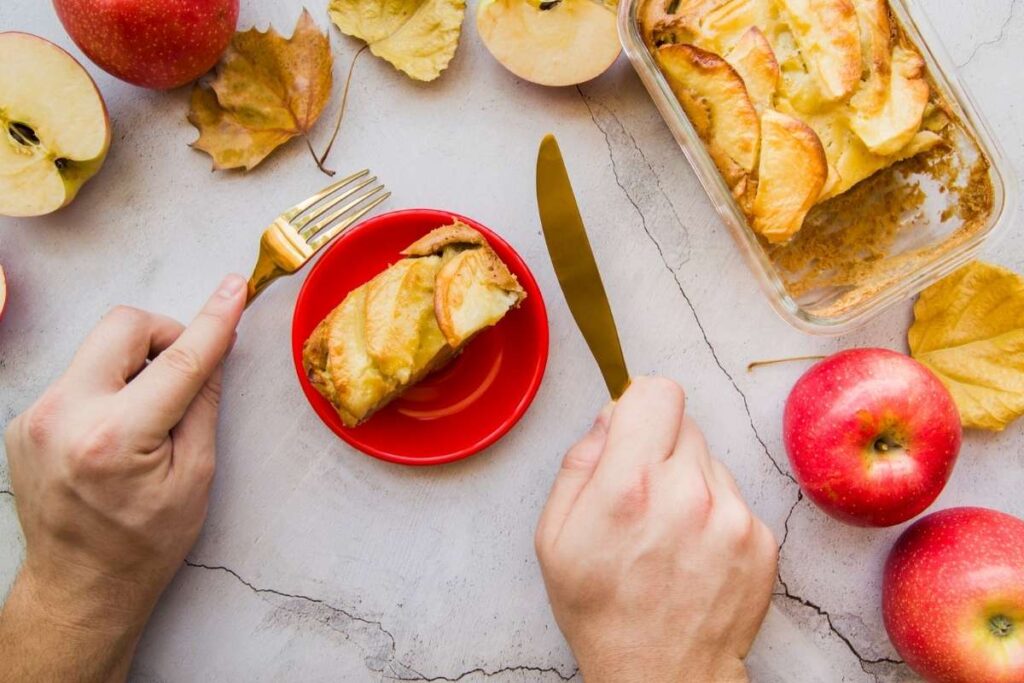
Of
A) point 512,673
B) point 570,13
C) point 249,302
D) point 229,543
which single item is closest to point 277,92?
point 249,302

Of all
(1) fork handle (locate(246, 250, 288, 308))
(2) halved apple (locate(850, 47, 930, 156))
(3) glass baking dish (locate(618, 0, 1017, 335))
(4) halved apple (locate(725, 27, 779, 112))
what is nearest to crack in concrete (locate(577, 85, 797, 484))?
(3) glass baking dish (locate(618, 0, 1017, 335))

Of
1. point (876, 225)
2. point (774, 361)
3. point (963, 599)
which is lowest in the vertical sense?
point (963, 599)

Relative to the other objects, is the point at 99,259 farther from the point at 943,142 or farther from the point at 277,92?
the point at 943,142

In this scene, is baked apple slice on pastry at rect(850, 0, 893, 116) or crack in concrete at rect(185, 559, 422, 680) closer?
baked apple slice on pastry at rect(850, 0, 893, 116)

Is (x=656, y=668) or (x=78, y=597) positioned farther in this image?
(x=78, y=597)

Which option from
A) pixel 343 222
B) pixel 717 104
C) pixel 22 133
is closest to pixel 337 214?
pixel 343 222

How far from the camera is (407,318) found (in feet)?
4.23

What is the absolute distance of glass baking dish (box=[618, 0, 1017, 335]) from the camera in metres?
1.32

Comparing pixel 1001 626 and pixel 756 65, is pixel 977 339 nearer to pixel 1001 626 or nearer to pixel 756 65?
pixel 1001 626

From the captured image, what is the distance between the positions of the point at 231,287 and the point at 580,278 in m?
0.55

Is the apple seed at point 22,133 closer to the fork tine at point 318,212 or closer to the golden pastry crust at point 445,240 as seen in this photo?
the fork tine at point 318,212

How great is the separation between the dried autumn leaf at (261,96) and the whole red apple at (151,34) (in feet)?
0.17

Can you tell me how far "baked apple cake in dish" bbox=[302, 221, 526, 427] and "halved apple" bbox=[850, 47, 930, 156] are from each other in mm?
586

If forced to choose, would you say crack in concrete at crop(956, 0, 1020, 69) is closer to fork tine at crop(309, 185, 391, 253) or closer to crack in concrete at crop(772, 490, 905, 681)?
crack in concrete at crop(772, 490, 905, 681)
